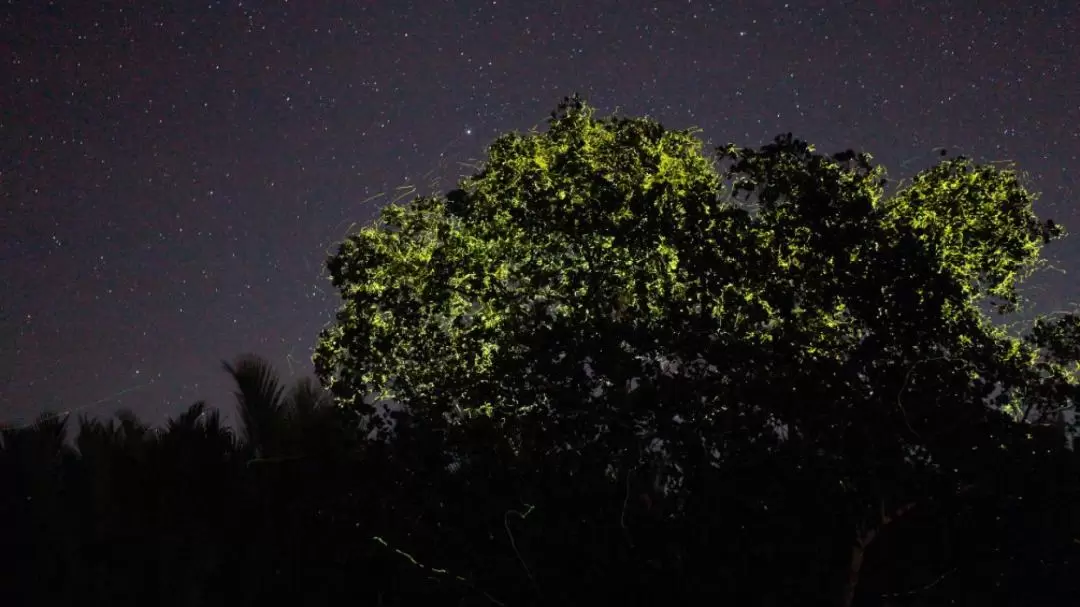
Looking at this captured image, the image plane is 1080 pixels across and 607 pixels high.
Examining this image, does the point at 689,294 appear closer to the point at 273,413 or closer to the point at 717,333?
the point at 717,333

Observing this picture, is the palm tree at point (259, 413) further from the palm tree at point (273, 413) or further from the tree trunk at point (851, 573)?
the tree trunk at point (851, 573)

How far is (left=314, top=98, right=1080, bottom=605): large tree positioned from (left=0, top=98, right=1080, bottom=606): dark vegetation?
3 cm

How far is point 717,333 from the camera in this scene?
10.1 m

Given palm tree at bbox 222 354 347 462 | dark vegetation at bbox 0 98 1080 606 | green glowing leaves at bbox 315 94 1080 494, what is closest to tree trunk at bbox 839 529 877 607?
dark vegetation at bbox 0 98 1080 606

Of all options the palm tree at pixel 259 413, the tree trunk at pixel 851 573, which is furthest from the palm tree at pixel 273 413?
the tree trunk at pixel 851 573

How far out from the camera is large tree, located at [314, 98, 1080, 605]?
977 cm

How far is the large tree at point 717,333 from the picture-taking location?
977cm

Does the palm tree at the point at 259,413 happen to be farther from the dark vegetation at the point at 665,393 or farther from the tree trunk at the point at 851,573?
the tree trunk at the point at 851,573

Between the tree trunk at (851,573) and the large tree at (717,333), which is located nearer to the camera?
the large tree at (717,333)

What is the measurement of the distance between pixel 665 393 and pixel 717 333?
42.6 inches

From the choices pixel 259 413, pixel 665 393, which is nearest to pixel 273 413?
pixel 259 413

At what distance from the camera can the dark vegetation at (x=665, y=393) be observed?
32.2 ft

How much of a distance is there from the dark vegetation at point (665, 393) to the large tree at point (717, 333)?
32 mm

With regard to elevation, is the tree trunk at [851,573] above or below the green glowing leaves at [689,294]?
below
